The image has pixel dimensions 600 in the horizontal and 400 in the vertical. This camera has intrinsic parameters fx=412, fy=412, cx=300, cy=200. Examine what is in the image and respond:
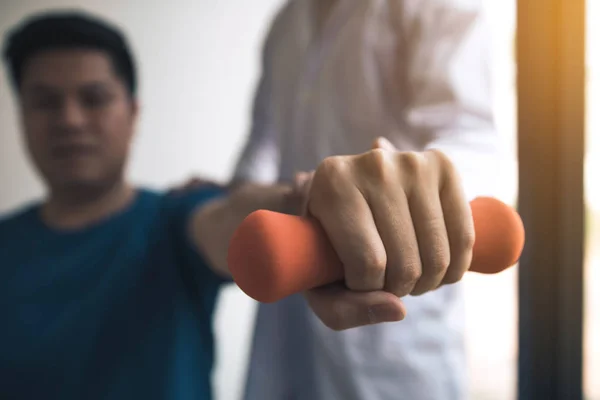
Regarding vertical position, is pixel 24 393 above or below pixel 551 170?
below

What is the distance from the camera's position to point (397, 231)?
0.41 ft

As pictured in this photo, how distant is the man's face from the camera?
48 centimetres

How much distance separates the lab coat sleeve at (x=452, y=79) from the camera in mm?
200

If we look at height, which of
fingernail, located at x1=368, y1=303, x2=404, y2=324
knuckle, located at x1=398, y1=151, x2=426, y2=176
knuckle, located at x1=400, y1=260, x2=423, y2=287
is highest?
knuckle, located at x1=398, y1=151, x2=426, y2=176

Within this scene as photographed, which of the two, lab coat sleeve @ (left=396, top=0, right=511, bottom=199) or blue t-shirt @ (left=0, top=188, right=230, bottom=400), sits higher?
lab coat sleeve @ (left=396, top=0, right=511, bottom=199)

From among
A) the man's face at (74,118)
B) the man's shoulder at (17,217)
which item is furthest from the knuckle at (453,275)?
the man's shoulder at (17,217)

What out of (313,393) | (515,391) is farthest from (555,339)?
(313,393)

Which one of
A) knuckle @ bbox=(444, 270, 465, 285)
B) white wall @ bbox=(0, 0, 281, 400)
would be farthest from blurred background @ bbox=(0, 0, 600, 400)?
knuckle @ bbox=(444, 270, 465, 285)

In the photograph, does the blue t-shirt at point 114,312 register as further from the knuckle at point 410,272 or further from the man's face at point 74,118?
the knuckle at point 410,272

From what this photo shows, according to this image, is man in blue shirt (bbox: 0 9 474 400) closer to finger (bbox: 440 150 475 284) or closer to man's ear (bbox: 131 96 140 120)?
man's ear (bbox: 131 96 140 120)

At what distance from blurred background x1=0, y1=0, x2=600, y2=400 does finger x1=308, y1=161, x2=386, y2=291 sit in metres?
0.15

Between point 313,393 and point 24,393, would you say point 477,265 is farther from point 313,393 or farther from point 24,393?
point 24,393

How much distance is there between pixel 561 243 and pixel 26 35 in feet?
2.11

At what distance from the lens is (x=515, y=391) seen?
25 centimetres
